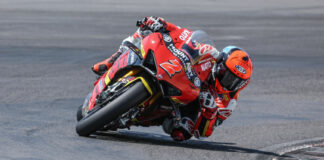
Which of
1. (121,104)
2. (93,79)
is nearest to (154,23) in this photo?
(121,104)

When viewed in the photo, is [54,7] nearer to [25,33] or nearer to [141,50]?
Answer: [25,33]

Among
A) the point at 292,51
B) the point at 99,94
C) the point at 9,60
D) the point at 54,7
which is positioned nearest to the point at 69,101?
the point at 99,94

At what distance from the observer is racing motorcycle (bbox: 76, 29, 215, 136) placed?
671 cm

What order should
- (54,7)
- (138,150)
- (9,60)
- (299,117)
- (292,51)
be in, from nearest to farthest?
(138,150) → (299,117) → (9,60) → (292,51) → (54,7)

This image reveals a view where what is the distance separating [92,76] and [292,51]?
6.45 m

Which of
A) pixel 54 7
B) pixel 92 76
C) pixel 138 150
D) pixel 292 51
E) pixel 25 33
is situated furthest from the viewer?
pixel 54 7

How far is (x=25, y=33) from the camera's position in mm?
18703

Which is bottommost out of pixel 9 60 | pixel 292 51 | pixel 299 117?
pixel 9 60

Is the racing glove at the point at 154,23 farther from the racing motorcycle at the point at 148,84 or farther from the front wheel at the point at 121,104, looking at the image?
the front wheel at the point at 121,104

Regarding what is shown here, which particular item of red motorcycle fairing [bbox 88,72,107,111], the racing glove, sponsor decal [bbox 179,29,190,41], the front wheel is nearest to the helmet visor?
sponsor decal [bbox 179,29,190,41]

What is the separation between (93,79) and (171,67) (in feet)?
16.6

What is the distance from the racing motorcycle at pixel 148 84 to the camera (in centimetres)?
671

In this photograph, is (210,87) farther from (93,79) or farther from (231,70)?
(93,79)

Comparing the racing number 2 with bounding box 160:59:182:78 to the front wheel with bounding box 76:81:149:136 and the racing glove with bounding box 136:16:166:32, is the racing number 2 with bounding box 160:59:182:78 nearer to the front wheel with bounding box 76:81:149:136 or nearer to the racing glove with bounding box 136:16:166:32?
the front wheel with bounding box 76:81:149:136
